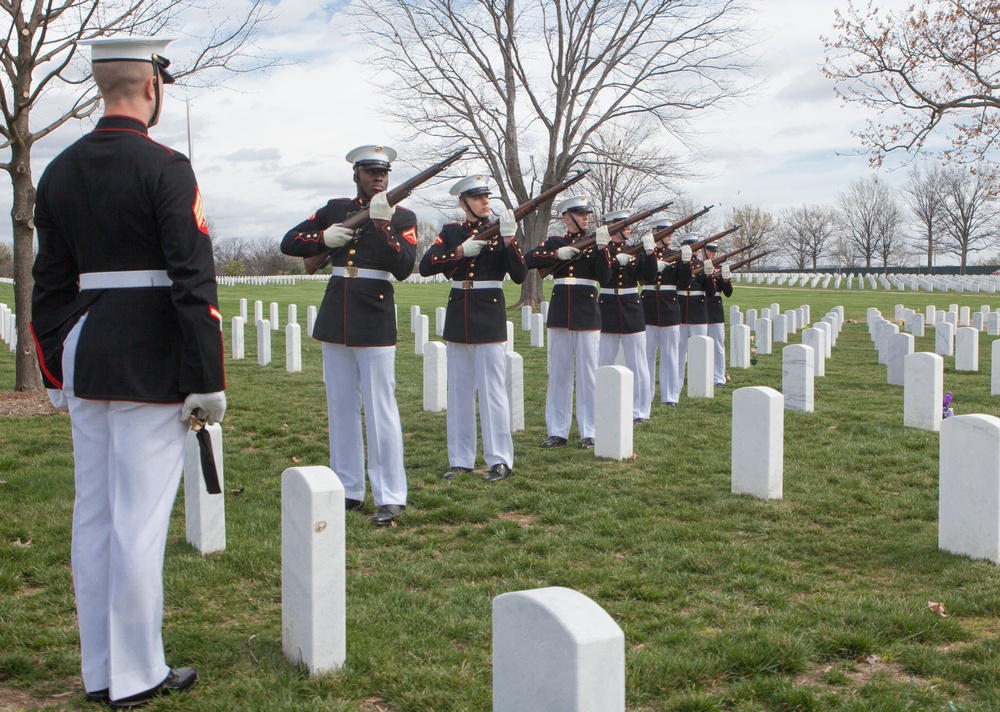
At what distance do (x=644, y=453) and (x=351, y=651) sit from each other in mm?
5083

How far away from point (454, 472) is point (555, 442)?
168 cm

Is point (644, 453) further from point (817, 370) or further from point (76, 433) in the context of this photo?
point (817, 370)

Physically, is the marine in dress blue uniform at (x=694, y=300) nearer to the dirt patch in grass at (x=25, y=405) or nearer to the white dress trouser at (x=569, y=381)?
the white dress trouser at (x=569, y=381)

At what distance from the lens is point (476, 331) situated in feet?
25.5

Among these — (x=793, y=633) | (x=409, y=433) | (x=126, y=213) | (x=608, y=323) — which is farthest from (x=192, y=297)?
(x=608, y=323)

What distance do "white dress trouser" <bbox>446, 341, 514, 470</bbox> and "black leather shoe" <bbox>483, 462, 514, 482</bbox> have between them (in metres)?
0.03

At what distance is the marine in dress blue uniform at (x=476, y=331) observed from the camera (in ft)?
25.4

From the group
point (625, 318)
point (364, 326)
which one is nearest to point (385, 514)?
point (364, 326)

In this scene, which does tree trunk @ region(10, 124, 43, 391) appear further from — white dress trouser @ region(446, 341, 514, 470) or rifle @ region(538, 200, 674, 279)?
rifle @ region(538, 200, 674, 279)

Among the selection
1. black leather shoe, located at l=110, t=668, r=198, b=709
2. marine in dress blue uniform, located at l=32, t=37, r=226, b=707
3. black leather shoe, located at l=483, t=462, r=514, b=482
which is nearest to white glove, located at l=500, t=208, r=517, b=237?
black leather shoe, located at l=483, t=462, r=514, b=482

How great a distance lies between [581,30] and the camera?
→ 2992 cm

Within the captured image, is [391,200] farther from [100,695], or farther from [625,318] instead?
[625,318]

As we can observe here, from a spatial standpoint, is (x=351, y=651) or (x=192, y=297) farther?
(x=351, y=651)

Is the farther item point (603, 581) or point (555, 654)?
point (603, 581)
